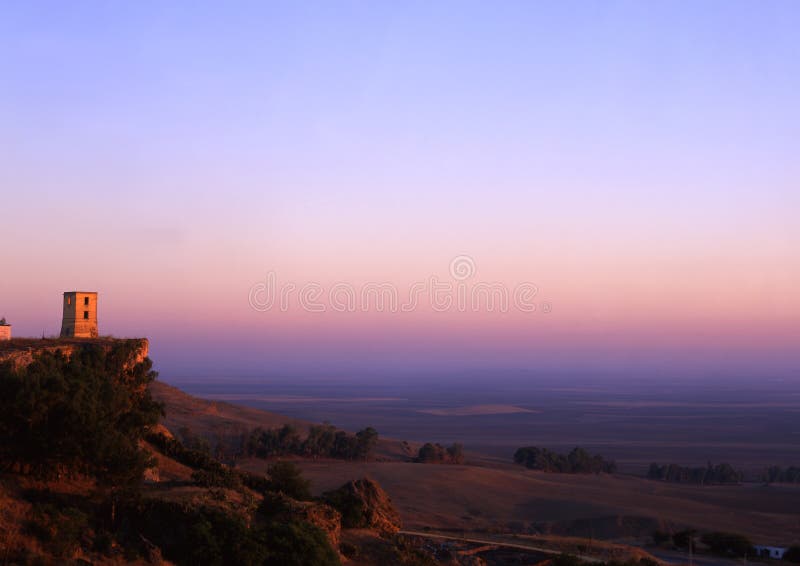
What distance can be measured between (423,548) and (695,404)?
14169 cm

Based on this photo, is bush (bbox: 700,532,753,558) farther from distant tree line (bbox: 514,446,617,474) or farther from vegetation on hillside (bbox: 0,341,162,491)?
distant tree line (bbox: 514,446,617,474)

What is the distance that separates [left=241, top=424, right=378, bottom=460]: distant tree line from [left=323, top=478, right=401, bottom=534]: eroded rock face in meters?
22.0

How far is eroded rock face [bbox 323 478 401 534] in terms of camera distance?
2545 centimetres

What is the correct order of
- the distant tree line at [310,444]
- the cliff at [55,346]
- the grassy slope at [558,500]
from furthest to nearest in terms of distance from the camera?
the distant tree line at [310,444], the grassy slope at [558,500], the cliff at [55,346]

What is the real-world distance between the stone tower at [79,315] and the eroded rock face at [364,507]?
11185 millimetres

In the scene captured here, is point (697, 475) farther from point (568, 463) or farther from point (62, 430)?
point (62, 430)

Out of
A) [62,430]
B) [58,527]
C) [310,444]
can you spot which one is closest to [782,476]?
[310,444]

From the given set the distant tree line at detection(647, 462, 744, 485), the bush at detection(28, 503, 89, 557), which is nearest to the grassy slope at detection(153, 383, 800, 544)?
the distant tree line at detection(647, 462, 744, 485)

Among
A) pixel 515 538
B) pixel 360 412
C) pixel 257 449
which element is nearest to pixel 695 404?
pixel 360 412

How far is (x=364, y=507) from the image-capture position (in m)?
26.5

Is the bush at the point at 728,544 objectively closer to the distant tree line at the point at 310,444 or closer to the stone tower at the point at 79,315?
the stone tower at the point at 79,315

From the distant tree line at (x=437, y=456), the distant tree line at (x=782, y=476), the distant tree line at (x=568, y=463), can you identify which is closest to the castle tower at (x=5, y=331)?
the distant tree line at (x=437, y=456)

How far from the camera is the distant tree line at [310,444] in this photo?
167ft

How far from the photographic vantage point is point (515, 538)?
29984mm
